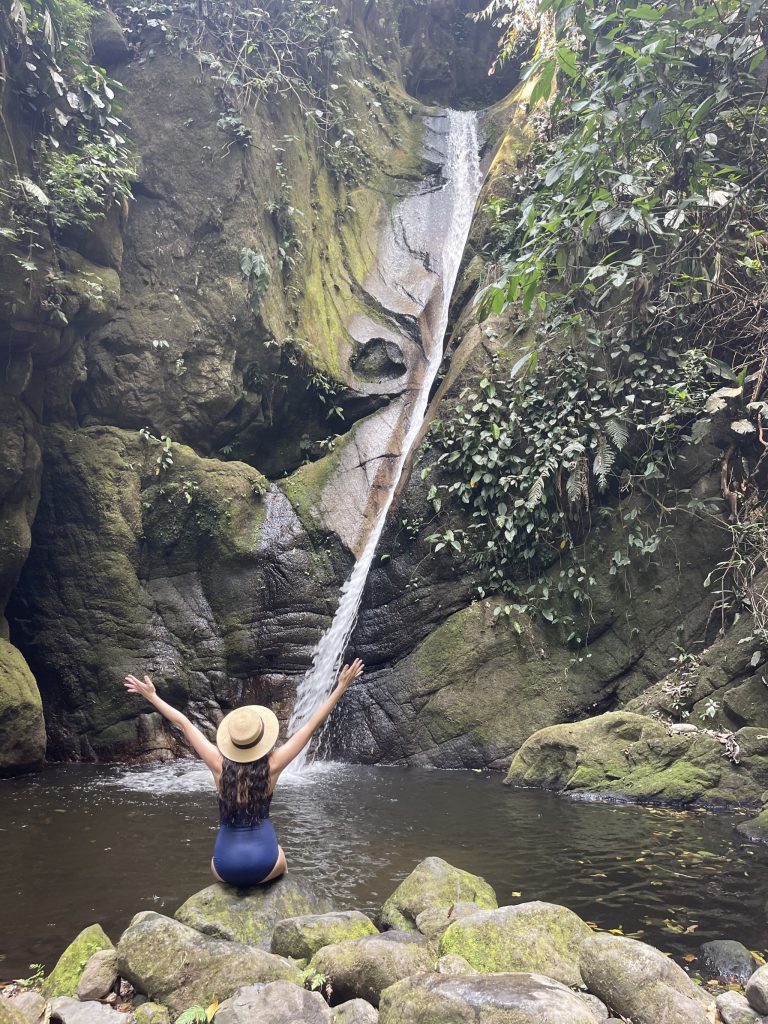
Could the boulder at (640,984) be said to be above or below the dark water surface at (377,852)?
above

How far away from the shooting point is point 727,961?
3680 mm

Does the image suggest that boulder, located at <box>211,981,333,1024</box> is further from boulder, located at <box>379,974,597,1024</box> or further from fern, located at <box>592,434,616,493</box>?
fern, located at <box>592,434,616,493</box>

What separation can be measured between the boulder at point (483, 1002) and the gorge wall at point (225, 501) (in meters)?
5.32

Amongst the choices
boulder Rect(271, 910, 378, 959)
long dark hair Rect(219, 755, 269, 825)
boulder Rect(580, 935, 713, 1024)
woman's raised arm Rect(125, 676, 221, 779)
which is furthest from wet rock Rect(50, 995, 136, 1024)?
boulder Rect(580, 935, 713, 1024)

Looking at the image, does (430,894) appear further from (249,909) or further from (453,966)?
(249,909)

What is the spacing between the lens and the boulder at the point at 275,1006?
2986mm

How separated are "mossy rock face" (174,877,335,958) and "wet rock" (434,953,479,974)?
0.77m

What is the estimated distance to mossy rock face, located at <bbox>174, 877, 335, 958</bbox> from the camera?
383cm

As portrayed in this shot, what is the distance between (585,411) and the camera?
32.3 feet

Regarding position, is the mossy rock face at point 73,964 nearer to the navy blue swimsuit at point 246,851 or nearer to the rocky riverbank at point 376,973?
the rocky riverbank at point 376,973

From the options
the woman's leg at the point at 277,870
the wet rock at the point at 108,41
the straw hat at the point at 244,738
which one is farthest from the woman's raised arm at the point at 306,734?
the wet rock at the point at 108,41

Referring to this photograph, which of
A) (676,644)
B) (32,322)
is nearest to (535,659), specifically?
(676,644)

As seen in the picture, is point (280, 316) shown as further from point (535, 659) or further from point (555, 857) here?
point (555, 857)

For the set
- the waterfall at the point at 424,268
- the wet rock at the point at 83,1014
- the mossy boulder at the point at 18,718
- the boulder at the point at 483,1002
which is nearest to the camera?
the boulder at the point at 483,1002
